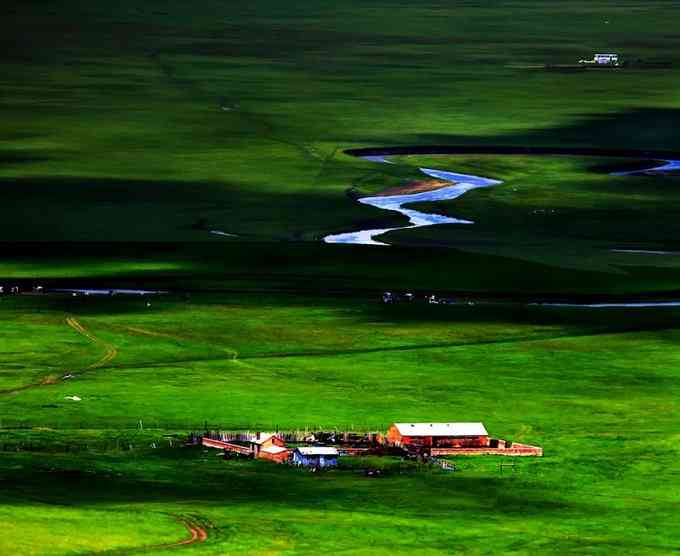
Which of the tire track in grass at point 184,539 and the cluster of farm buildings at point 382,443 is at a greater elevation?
the cluster of farm buildings at point 382,443

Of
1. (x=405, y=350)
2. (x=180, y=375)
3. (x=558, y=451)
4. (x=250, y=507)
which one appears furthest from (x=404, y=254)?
(x=250, y=507)

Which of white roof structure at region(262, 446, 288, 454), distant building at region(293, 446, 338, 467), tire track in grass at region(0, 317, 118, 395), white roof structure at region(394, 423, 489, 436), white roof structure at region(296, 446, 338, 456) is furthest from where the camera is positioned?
tire track in grass at region(0, 317, 118, 395)

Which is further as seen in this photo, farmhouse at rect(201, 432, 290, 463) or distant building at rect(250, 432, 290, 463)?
farmhouse at rect(201, 432, 290, 463)

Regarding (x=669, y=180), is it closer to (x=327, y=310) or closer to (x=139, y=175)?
(x=139, y=175)

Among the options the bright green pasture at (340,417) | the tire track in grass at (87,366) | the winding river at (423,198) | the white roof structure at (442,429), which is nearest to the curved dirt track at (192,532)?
the bright green pasture at (340,417)

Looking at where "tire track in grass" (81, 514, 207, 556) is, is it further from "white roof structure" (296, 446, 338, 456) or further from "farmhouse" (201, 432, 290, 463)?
"farmhouse" (201, 432, 290, 463)

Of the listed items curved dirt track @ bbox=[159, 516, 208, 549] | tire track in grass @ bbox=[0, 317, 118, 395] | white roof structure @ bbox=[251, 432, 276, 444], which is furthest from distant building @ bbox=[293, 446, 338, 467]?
tire track in grass @ bbox=[0, 317, 118, 395]

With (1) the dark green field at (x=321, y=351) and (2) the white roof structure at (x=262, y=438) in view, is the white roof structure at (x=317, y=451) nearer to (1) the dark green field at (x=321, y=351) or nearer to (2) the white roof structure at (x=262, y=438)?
(1) the dark green field at (x=321, y=351)
